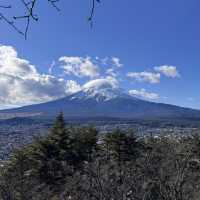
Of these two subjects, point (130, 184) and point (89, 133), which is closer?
point (130, 184)

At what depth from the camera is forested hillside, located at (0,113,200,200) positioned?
15664mm

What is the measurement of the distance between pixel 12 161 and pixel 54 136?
3406mm

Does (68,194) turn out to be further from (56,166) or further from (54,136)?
(54,136)

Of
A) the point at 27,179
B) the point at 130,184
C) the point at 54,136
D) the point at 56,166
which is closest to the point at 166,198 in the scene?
the point at 130,184

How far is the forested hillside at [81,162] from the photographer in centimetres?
1566

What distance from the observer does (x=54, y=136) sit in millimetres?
28453

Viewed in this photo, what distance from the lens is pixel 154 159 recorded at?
17.7 metres

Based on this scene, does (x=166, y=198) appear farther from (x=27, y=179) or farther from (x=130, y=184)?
(x=27, y=179)

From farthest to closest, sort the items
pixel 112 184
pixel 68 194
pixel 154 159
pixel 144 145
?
pixel 144 145 < pixel 68 194 < pixel 154 159 < pixel 112 184

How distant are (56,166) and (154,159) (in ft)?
33.5

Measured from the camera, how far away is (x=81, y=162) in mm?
26672

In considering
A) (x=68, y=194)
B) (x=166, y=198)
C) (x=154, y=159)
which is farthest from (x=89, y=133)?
(x=166, y=198)

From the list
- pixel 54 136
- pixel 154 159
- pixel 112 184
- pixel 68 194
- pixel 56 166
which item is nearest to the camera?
pixel 112 184

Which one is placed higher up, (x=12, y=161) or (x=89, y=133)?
(x=89, y=133)
